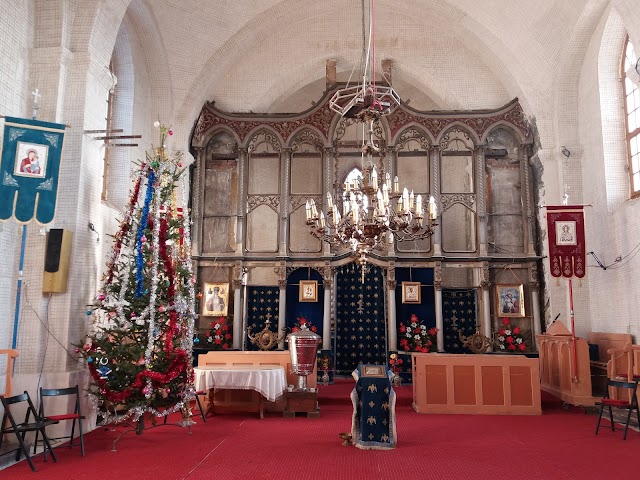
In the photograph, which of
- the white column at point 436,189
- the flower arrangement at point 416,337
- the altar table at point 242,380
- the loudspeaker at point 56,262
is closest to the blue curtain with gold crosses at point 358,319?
the flower arrangement at point 416,337

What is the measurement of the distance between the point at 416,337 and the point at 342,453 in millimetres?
6613

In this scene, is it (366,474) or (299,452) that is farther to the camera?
(299,452)

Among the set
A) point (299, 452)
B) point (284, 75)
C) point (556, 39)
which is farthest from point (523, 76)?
point (299, 452)

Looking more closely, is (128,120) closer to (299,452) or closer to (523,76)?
(299,452)

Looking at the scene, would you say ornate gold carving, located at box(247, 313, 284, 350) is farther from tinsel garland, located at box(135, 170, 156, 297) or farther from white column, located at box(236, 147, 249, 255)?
tinsel garland, located at box(135, 170, 156, 297)

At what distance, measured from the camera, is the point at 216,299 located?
13.5 m

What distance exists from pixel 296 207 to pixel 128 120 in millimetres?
4416

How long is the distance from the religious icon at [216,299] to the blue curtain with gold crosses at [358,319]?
2.72 meters

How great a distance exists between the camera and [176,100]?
13336 millimetres

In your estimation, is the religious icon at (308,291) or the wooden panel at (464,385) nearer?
the wooden panel at (464,385)

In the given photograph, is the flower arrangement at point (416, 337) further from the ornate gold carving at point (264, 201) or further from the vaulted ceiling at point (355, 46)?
the vaulted ceiling at point (355, 46)

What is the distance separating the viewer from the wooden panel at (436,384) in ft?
30.9

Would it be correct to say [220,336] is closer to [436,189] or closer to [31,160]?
[436,189]

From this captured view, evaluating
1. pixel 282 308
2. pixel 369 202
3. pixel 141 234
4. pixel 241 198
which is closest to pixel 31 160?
pixel 141 234
